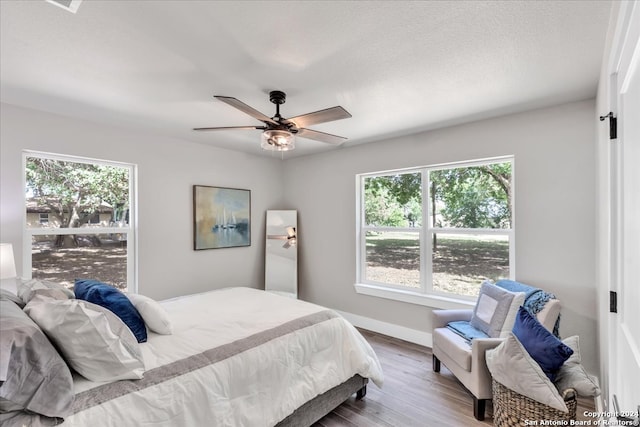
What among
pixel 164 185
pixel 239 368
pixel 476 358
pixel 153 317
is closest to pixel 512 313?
pixel 476 358

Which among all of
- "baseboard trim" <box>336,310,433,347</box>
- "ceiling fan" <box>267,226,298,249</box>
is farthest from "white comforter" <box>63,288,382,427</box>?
"ceiling fan" <box>267,226,298,249</box>

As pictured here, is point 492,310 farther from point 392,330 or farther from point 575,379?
point 392,330

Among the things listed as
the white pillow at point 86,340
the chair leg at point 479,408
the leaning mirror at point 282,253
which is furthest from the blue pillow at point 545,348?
the leaning mirror at point 282,253

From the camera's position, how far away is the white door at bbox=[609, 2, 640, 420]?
1035 millimetres

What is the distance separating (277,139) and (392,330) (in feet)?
9.14

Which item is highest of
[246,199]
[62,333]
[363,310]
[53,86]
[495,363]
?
[53,86]

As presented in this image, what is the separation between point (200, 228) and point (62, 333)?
104 inches

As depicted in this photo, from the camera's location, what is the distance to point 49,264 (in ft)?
9.65

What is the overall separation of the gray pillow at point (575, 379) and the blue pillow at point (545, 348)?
0.04 meters

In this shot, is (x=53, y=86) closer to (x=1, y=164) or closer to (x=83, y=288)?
(x=1, y=164)

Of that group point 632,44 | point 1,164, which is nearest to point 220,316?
point 1,164

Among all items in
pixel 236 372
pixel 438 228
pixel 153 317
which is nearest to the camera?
pixel 236 372

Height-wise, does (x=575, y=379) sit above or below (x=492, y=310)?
below

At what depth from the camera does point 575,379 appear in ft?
5.77
